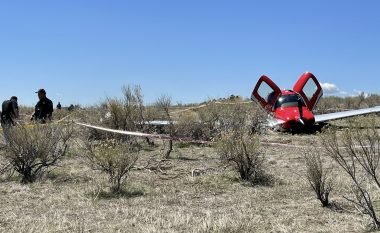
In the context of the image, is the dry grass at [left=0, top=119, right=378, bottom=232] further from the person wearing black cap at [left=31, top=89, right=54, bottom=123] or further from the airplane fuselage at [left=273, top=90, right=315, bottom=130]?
the airplane fuselage at [left=273, top=90, right=315, bottom=130]

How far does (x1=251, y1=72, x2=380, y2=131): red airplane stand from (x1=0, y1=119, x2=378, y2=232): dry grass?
6489 millimetres

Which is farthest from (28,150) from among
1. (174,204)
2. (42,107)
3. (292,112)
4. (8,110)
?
(292,112)

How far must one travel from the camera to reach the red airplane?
17016 millimetres

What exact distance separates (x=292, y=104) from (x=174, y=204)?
38.7 ft

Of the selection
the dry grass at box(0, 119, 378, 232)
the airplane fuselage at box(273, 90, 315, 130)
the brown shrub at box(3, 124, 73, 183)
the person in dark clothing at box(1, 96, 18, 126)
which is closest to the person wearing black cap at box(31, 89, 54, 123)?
the person in dark clothing at box(1, 96, 18, 126)

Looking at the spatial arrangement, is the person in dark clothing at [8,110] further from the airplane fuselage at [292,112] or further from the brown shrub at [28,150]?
the airplane fuselage at [292,112]

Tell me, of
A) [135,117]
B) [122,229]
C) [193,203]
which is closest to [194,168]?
[193,203]

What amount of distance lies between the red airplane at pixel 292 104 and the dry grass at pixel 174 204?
6.49 metres

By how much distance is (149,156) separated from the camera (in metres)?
12.4

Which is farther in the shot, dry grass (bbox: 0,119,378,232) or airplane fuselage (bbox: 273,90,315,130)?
airplane fuselage (bbox: 273,90,315,130)

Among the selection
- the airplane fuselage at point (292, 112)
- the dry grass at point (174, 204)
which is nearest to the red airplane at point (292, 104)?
the airplane fuselage at point (292, 112)

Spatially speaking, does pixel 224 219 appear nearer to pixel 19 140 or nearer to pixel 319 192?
pixel 319 192

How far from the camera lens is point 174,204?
23.3ft

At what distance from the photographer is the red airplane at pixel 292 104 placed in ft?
55.8
